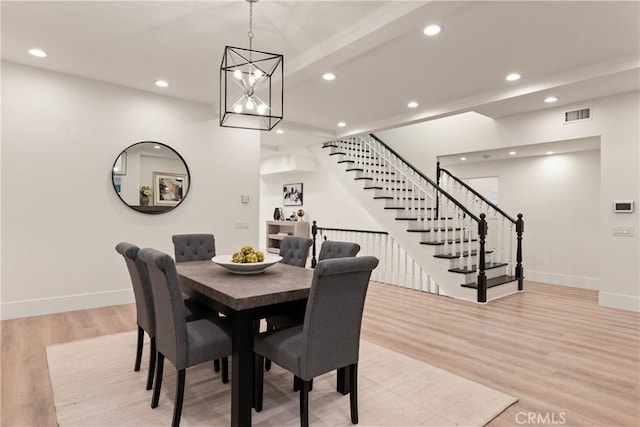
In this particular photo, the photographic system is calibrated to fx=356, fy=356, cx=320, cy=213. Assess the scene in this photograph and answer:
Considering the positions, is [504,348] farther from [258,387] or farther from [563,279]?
[563,279]

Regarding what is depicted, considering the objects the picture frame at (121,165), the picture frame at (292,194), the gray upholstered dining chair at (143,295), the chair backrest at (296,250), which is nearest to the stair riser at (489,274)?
the chair backrest at (296,250)

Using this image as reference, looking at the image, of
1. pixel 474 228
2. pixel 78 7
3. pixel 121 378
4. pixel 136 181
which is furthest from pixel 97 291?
pixel 474 228

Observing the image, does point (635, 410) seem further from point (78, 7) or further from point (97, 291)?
point (97, 291)

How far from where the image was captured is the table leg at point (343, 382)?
242 cm

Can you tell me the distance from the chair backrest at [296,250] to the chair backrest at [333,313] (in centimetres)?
132

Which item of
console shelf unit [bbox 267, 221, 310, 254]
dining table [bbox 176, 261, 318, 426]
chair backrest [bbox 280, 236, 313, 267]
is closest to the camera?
dining table [bbox 176, 261, 318, 426]

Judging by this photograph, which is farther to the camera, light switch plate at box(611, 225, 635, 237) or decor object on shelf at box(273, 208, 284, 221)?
decor object on shelf at box(273, 208, 284, 221)

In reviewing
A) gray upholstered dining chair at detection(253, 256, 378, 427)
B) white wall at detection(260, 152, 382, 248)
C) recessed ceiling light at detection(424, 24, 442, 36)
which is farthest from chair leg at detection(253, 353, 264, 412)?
white wall at detection(260, 152, 382, 248)

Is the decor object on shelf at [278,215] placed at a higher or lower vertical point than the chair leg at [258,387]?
higher

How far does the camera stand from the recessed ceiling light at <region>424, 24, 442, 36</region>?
300cm

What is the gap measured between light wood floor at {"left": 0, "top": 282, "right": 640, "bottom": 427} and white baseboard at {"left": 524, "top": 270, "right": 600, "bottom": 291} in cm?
100

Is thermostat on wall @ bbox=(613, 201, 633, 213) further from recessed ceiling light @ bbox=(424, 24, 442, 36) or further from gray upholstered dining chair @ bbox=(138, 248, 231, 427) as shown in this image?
gray upholstered dining chair @ bbox=(138, 248, 231, 427)

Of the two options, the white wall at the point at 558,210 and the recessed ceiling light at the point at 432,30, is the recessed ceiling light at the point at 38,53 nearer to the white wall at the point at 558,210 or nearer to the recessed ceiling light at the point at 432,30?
the recessed ceiling light at the point at 432,30

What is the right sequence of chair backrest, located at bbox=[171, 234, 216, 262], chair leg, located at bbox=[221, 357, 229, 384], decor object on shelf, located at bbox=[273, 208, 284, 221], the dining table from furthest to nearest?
decor object on shelf, located at bbox=[273, 208, 284, 221] → chair backrest, located at bbox=[171, 234, 216, 262] → chair leg, located at bbox=[221, 357, 229, 384] → the dining table
